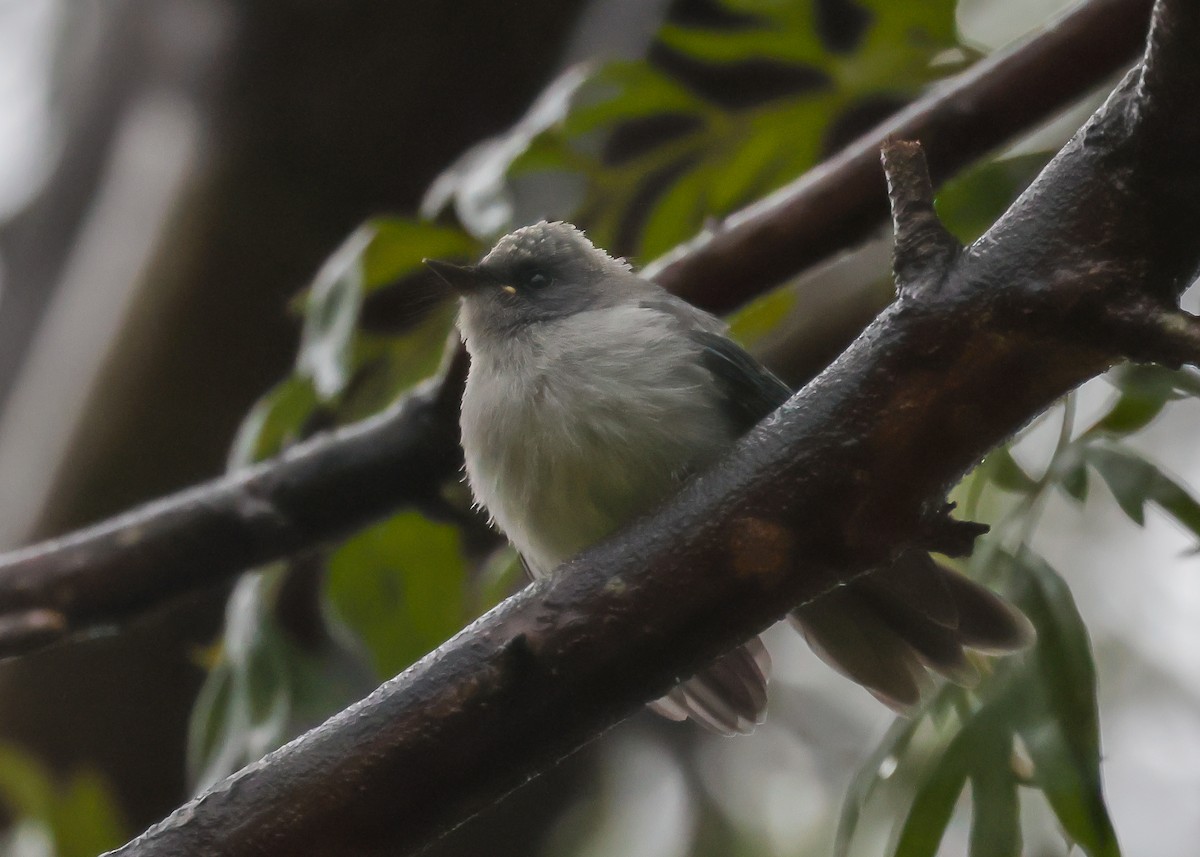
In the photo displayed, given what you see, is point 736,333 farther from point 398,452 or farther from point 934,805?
point 934,805

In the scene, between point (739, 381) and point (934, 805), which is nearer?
point (934, 805)

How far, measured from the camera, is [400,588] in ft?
8.35

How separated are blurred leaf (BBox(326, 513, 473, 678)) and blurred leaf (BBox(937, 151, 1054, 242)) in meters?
1.15

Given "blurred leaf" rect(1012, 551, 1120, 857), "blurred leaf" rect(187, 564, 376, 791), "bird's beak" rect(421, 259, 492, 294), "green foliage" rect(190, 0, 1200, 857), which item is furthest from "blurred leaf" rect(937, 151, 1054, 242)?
"blurred leaf" rect(187, 564, 376, 791)

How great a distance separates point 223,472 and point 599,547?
1968 millimetres

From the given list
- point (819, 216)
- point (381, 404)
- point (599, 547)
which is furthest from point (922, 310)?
point (381, 404)

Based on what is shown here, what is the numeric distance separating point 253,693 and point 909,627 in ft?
3.82

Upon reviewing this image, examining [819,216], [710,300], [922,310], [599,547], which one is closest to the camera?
[922,310]

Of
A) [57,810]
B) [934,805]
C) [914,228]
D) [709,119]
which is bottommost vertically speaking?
[57,810]

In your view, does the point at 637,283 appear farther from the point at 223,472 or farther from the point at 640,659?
the point at 223,472

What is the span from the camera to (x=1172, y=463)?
12.5 feet

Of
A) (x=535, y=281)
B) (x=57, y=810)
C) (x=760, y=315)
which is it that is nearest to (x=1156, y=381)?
(x=760, y=315)

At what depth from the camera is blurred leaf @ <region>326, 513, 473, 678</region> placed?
96.5 inches

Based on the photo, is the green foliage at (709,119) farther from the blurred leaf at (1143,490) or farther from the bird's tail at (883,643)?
the blurred leaf at (1143,490)
